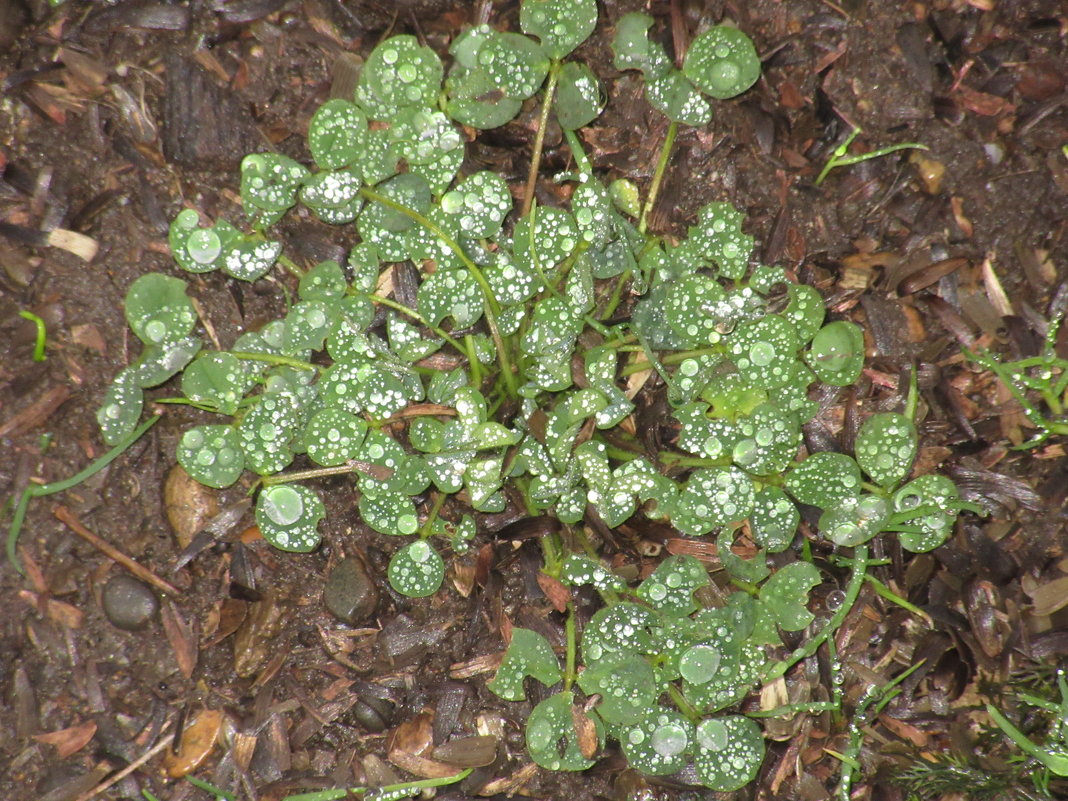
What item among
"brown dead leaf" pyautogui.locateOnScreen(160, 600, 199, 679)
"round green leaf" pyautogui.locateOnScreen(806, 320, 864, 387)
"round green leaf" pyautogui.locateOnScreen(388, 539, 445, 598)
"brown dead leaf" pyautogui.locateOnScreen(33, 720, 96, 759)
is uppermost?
"round green leaf" pyautogui.locateOnScreen(806, 320, 864, 387)

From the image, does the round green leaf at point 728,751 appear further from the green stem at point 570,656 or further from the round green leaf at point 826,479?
the round green leaf at point 826,479

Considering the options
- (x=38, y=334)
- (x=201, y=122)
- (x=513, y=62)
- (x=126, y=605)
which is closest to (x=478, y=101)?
(x=513, y=62)

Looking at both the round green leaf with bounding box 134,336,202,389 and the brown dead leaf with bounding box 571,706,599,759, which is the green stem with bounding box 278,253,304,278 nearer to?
the round green leaf with bounding box 134,336,202,389

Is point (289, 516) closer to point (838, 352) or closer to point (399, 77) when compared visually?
point (399, 77)

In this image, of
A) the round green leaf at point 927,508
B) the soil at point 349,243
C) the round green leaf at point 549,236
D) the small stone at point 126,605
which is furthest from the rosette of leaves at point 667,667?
the small stone at point 126,605

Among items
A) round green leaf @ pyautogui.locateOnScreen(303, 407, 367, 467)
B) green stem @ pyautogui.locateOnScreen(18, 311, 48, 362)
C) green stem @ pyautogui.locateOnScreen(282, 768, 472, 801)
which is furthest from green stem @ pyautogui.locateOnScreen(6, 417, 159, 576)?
green stem @ pyautogui.locateOnScreen(282, 768, 472, 801)

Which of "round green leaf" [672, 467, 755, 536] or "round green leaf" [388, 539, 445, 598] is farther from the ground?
"round green leaf" [672, 467, 755, 536]
